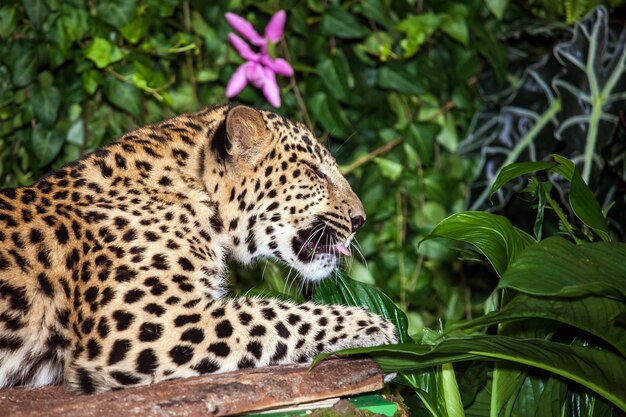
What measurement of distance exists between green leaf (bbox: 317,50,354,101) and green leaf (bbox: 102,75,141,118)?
3.21 ft

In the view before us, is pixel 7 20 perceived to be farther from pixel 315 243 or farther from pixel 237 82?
pixel 315 243

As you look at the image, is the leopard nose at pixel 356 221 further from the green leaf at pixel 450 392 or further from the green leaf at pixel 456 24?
the green leaf at pixel 456 24

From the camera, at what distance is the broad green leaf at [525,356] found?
→ 2148mm

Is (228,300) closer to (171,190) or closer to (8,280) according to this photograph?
(171,190)

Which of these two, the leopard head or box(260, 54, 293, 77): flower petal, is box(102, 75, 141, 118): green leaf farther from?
the leopard head

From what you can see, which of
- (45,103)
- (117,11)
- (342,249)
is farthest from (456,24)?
(45,103)

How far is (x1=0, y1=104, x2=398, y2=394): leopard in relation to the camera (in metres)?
2.46

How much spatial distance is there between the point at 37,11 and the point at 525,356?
304cm

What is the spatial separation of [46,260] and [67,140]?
196 centimetres

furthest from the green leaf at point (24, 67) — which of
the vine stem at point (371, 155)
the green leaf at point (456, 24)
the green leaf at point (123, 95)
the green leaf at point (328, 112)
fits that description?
the green leaf at point (456, 24)

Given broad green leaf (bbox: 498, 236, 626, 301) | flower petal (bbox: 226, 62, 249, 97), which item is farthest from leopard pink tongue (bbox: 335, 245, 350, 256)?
flower petal (bbox: 226, 62, 249, 97)

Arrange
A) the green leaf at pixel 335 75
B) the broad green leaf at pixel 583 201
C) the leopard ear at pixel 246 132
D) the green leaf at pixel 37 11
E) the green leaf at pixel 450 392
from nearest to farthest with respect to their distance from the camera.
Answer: the broad green leaf at pixel 583 201
the green leaf at pixel 450 392
the leopard ear at pixel 246 132
the green leaf at pixel 37 11
the green leaf at pixel 335 75

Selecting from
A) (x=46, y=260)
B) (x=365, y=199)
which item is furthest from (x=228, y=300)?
(x=365, y=199)

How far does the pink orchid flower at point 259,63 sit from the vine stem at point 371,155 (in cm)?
65
